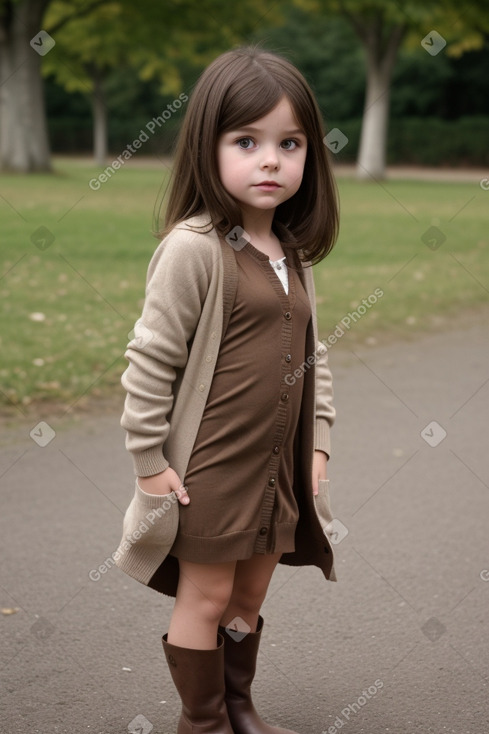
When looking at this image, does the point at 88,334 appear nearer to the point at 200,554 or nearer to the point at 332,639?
the point at 332,639

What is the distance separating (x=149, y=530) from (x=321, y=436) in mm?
537

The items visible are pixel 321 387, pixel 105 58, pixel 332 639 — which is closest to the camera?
pixel 321 387

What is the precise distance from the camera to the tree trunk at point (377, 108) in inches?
1170

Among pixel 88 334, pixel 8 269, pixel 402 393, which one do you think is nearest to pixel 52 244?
pixel 8 269

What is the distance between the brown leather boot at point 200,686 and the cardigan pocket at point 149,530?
0.21 metres

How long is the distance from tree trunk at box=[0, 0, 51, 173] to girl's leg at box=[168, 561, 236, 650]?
24.4 m

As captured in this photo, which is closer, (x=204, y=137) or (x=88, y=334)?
(x=204, y=137)

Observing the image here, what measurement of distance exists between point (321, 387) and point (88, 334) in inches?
196

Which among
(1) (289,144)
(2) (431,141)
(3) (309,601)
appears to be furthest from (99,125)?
(1) (289,144)

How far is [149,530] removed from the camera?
227 cm

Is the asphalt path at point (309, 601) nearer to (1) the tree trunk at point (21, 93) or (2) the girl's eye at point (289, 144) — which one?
(2) the girl's eye at point (289, 144)

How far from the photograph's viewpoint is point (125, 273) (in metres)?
10.1

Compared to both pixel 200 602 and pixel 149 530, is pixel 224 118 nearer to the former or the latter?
pixel 149 530

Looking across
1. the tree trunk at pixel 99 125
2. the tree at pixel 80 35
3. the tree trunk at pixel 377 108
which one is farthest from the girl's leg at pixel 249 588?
the tree trunk at pixel 99 125
